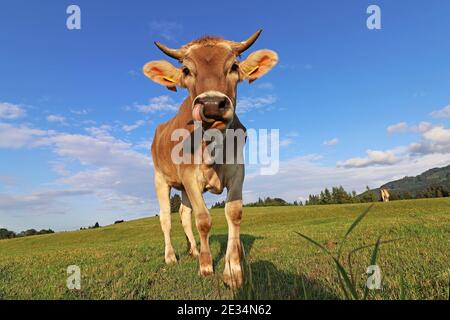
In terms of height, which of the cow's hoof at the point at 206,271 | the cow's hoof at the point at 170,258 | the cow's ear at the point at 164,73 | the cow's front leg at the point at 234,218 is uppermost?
the cow's ear at the point at 164,73

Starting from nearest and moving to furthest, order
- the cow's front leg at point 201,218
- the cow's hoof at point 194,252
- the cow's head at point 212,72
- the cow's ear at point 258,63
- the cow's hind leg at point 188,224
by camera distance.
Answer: the cow's head at point 212,72 < the cow's front leg at point 201,218 < the cow's ear at point 258,63 < the cow's hoof at point 194,252 < the cow's hind leg at point 188,224

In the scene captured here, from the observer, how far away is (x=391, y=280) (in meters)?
4.02

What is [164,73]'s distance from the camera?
652 centimetres

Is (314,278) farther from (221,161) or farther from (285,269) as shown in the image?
(221,161)

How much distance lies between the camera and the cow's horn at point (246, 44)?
6.03m

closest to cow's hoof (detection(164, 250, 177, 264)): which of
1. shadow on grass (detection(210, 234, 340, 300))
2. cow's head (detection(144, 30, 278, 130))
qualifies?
shadow on grass (detection(210, 234, 340, 300))

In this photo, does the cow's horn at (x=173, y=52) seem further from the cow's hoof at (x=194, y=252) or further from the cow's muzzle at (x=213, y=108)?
the cow's hoof at (x=194, y=252)

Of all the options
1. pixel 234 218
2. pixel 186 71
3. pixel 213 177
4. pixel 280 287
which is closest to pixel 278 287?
pixel 280 287

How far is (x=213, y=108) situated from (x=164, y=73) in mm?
2417

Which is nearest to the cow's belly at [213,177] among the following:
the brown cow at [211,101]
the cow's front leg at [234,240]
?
the brown cow at [211,101]

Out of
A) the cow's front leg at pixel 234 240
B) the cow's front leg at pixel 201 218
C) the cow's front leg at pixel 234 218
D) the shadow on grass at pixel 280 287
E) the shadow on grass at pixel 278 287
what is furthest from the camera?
the cow's front leg at pixel 201 218

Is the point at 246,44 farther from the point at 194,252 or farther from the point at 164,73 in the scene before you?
the point at 194,252

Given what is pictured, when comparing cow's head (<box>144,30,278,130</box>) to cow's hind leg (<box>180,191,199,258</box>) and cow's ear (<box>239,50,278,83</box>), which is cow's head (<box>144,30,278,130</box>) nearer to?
cow's ear (<box>239,50,278,83</box>)
